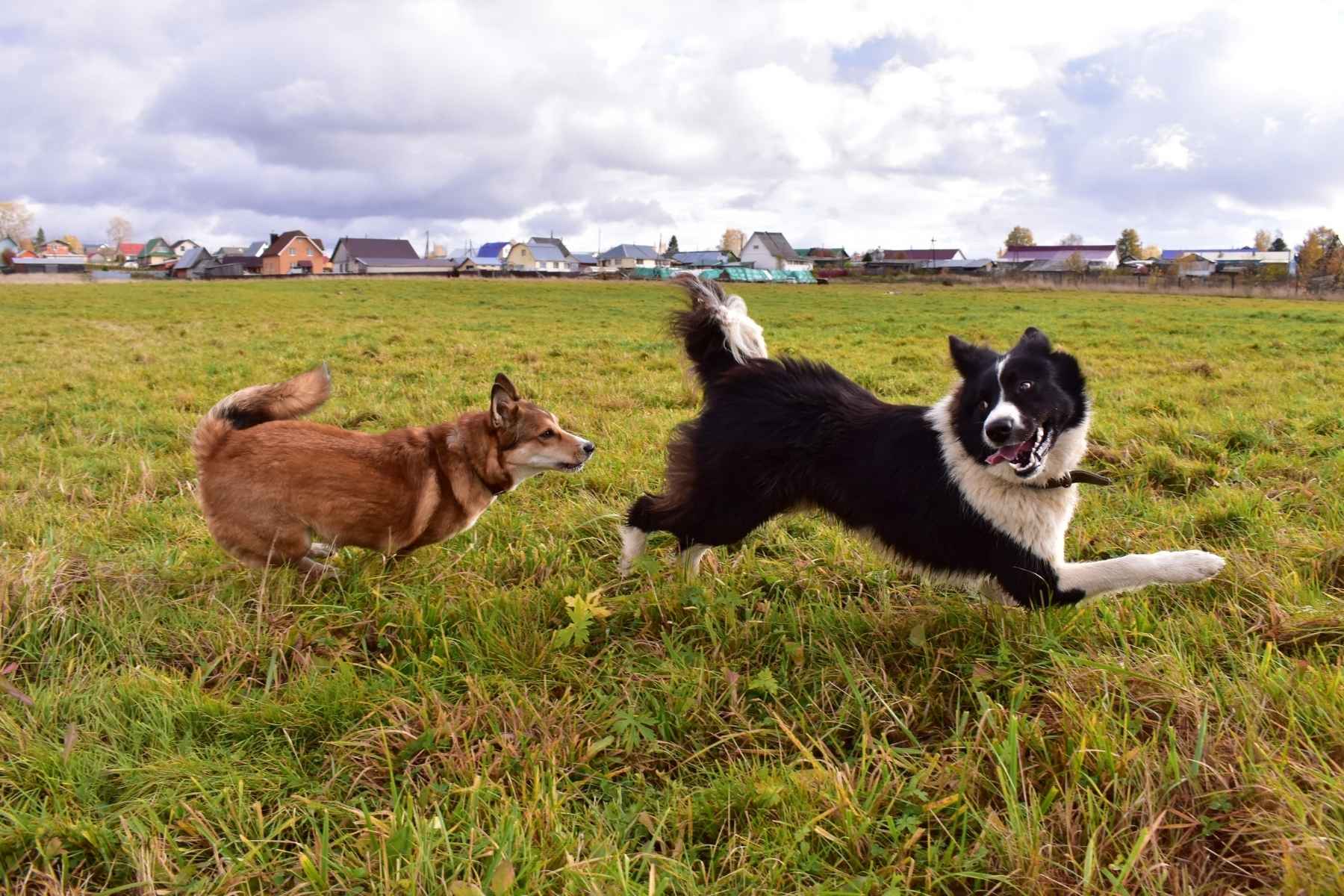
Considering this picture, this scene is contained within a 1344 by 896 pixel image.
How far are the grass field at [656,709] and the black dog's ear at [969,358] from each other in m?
1.10

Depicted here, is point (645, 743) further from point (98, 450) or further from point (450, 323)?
point (450, 323)

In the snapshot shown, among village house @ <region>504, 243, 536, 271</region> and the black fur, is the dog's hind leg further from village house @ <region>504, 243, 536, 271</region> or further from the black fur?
village house @ <region>504, 243, 536, 271</region>

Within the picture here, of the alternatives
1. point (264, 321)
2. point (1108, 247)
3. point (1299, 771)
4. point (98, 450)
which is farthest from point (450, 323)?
point (1108, 247)

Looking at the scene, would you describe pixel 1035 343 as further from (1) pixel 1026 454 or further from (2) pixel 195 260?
(2) pixel 195 260

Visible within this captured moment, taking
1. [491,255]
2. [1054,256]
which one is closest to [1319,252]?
[1054,256]

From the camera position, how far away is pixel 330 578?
12.7ft

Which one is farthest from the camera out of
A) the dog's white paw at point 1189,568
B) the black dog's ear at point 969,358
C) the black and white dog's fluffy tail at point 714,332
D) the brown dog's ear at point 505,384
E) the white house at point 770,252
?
the white house at point 770,252

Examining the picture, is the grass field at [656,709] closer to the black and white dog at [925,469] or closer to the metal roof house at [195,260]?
the black and white dog at [925,469]

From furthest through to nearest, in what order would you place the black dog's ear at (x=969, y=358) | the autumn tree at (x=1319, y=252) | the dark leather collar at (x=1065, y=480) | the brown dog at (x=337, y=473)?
the autumn tree at (x=1319, y=252)
the brown dog at (x=337, y=473)
the black dog's ear at (x=969, y=358)
the dark leather collar at (x=1065, y=480)

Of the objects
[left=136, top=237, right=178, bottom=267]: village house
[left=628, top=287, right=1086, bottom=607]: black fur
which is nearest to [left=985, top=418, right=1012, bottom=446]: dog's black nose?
[left=628, top=287, right=1086, bottom=607]: black fur

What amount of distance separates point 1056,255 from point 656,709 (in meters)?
126

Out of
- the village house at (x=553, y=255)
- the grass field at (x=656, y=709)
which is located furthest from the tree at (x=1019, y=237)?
the grass field at (x=656, y=709)

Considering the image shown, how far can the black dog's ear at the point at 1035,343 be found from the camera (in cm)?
337

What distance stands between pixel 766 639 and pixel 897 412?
130cm
